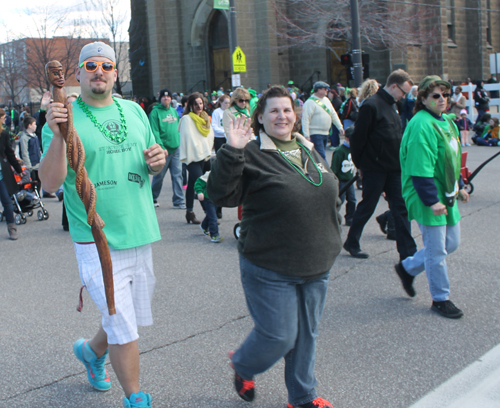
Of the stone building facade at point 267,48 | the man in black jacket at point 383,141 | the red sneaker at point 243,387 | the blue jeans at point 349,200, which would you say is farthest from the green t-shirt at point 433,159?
the stone building facade at point 267,48

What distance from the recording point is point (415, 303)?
4.99 meters

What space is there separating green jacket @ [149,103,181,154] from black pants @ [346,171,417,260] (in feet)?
15.1

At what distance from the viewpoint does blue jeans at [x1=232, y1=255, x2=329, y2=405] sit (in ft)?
9.84

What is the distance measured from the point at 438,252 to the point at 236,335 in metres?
1.69

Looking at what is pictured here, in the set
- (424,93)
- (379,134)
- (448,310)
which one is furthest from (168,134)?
(448,310)

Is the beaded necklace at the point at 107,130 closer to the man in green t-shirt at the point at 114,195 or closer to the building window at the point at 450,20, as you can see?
the man in green t-shirt at the point at 114,195

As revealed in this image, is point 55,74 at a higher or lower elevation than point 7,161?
higher

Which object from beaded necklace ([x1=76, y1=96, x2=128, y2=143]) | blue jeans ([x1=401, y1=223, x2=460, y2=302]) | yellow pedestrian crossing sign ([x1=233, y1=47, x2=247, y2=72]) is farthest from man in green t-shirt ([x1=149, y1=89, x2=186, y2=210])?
yellow pedestrian crossing sign ([x1=233, y1=47, x2=247, y2=72])

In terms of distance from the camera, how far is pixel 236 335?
175 inches

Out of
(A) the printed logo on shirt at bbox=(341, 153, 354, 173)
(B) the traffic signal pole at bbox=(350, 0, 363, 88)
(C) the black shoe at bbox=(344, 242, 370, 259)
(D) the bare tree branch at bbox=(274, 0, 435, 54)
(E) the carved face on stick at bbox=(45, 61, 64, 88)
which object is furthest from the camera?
(D) the bare tree branch at bbox=(274, 0, 435, 54)

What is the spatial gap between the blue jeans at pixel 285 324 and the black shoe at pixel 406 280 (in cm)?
207

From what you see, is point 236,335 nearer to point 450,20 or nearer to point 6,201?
point 6,201

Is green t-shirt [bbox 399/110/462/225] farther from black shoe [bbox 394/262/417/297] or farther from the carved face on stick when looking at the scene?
the carved face on stick

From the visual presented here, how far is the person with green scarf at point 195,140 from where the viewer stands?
28.3 ft
